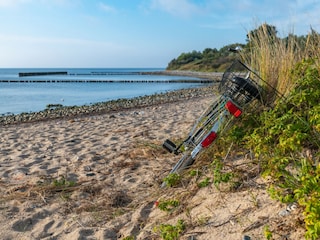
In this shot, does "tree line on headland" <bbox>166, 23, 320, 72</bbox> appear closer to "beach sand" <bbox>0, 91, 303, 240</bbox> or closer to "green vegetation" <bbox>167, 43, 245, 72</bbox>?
"green vegetation" <bbox>167, 43, 245, 72</bbox>

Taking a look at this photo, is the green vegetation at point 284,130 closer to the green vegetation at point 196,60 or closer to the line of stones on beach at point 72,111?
the line of stones on beach at point 72,111

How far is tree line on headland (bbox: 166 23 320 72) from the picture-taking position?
4.34m

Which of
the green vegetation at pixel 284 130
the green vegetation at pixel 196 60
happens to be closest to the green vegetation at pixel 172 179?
the green vegetation at pixel 284 130

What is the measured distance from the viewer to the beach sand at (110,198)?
2650 mm

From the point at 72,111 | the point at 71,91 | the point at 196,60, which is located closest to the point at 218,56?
the point at 196,60

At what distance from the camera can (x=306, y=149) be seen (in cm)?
303

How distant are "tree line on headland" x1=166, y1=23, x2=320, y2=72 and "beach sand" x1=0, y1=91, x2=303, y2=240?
1806 mm

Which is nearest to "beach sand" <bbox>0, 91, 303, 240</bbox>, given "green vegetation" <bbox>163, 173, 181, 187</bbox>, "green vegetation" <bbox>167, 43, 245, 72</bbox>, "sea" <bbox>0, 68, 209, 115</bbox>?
"green vegetation" <bbox>163, 173, 181, 187</bbox>

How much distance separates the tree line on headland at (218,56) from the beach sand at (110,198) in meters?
1.81

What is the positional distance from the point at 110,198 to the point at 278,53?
2587 millimetres

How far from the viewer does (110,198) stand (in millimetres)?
3688

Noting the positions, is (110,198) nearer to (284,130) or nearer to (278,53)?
(284,130)

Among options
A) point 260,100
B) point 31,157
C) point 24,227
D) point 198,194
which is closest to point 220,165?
point 198,194

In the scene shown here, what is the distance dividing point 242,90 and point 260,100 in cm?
53
